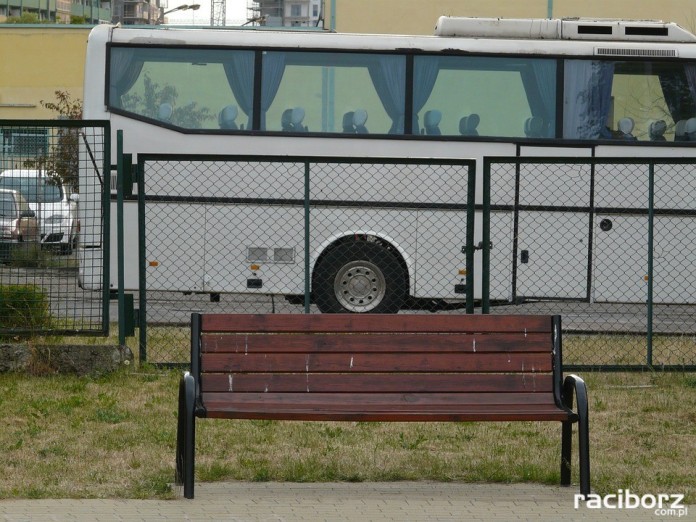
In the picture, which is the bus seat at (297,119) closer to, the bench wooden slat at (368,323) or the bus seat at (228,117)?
the bus seat at (228,117)

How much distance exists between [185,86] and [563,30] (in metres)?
4.56

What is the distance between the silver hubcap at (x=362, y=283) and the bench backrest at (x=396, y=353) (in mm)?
7425

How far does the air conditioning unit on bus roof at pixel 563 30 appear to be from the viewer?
48.4 ft

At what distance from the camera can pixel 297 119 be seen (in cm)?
1452

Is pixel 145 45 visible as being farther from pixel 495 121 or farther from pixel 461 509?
pixel 461 509

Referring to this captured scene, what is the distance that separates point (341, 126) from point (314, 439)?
753cm

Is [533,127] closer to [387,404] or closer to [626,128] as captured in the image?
[626,128]

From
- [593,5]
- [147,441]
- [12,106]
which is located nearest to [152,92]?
[147,441]

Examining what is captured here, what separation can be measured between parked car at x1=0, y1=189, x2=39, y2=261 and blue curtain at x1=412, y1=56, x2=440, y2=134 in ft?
18.9

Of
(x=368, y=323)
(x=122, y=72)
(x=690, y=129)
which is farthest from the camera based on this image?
(x=690, y=129)

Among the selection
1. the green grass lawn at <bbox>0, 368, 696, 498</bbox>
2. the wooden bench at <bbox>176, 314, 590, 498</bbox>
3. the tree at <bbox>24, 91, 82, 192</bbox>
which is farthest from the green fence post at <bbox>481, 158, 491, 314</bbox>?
the wooden bench at <bbox>176, 314, 590, 498</bbox>

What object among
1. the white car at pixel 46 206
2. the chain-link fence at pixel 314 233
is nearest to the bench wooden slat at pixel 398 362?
the white car at pixel 46 206

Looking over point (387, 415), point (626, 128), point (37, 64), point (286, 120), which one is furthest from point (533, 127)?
point (37, 64)

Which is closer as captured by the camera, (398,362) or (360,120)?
(398,362)
